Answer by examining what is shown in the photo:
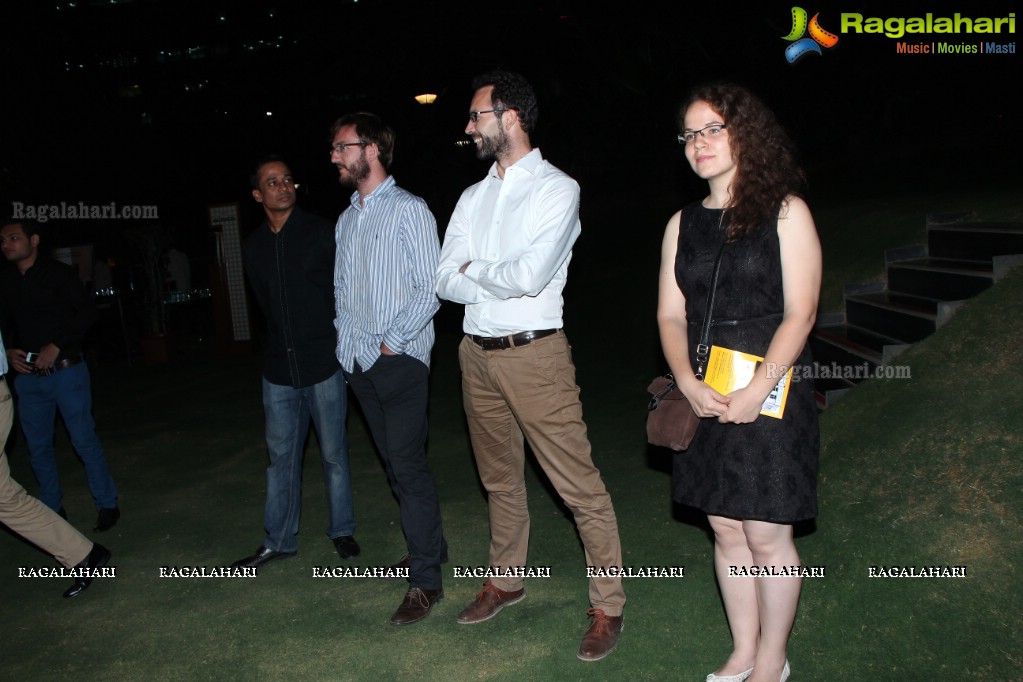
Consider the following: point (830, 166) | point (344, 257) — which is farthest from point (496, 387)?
point (830, 166)

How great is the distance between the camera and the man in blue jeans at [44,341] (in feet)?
13.3

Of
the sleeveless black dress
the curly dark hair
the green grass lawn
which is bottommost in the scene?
the green grass lawn

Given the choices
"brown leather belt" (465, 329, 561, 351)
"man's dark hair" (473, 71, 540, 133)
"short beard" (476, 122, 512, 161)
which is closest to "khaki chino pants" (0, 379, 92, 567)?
"brown leather belt" (465, 329, 561, 351)

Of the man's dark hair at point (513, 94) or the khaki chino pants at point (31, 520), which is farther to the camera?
the khaki chino pants at point (31, 520)

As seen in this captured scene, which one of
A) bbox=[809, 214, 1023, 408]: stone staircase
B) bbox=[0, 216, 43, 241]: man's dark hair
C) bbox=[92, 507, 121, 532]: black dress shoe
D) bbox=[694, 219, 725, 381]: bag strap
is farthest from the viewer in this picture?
bbox=[809, 214, 1023, 408]: stone staircase

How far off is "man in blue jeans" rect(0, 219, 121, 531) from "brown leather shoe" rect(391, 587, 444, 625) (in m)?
2.17

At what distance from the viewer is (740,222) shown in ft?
7.22

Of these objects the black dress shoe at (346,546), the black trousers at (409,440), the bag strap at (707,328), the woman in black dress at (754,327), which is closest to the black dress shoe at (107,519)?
the black dress shoe at (346,546)

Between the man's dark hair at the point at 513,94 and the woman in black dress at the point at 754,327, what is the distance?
62 centimetres

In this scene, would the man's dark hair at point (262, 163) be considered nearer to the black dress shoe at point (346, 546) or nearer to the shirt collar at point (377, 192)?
the shirt collar at point (377, 192)

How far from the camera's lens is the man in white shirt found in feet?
8.71

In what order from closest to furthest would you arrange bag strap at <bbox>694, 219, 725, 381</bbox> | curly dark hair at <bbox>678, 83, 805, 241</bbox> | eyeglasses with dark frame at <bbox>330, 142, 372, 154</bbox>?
curly dark hair at <bbox>678, 83, 805, 241</bbox>
bag strap at <bbox>694, 219, 725, 381</bbox>
eyeglasses with dark frame at <bbox>330, 142, 372, 154</bbox>

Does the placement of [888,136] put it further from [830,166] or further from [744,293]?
[744,293]

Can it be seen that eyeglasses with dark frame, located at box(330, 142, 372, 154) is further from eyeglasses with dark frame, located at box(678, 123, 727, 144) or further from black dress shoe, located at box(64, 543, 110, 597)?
black dress shoe, located at box(64, 543, 110, 597)
